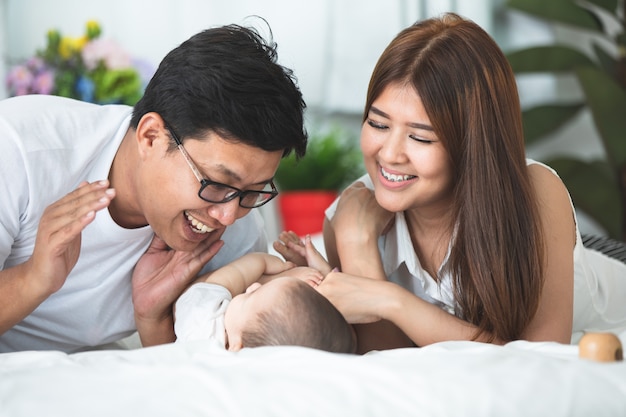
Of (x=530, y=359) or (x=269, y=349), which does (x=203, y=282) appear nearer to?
(x=269, y=349)

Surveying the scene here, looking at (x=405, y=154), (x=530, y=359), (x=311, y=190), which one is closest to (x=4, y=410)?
(x=530, y=359)

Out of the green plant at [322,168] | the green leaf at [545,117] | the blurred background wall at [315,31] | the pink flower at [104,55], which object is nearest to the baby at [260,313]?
the pink flower at [104,55]

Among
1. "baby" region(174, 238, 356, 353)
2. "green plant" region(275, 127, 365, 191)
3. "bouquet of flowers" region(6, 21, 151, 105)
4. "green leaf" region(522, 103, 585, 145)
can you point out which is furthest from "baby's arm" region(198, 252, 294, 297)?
"green leaf" region(522, 103, 585, 145)

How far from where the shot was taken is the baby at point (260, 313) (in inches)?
62.7

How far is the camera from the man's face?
170 centimetres

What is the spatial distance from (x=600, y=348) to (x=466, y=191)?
0.59m

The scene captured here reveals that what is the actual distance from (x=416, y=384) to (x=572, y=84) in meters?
3.71

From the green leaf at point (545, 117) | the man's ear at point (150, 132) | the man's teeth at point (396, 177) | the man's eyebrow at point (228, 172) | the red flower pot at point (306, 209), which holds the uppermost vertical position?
the man's ear at point (150, 132)

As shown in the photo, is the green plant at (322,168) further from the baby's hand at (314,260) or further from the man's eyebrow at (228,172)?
the man's eyebrow at (228,172)

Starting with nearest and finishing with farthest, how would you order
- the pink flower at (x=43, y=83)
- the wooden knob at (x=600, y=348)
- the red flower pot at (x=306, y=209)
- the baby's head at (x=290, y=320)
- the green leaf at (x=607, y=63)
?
the wooden knob at (x=600, y=348)
the baby's head at (x=290, y=320)
the pink flower at (x=43, y=83)
the red flower pot at (x=306, y=209)
the green leaf at (x=607, y=63)

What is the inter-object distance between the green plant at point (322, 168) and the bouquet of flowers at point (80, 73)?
912mm

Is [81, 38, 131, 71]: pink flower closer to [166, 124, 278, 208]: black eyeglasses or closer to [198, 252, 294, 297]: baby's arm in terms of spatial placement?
[198, 252, 294, 297]: baby's arm

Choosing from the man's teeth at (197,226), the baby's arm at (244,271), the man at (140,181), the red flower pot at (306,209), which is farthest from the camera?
the red flower pot at (306,209)

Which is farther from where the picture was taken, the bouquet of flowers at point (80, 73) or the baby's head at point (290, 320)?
the bouquet of flowers at point (80, 73)
